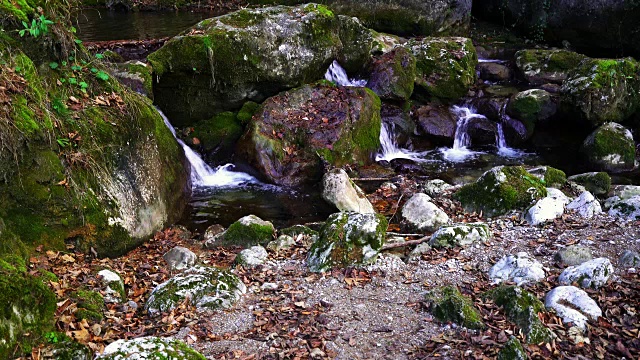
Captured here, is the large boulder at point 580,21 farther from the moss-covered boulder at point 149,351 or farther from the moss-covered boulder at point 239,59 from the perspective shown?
the moss-covered boulder at point 149,351

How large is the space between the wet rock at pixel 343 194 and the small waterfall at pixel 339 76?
4.39 m

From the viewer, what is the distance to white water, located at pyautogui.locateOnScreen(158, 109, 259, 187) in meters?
10.1

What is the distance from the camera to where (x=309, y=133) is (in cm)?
1066

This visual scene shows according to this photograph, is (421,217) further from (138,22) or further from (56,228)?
(138,22)

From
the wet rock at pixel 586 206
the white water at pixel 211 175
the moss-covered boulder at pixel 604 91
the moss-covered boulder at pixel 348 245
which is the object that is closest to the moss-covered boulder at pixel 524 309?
the moss-covered boulder at pixel 348 245

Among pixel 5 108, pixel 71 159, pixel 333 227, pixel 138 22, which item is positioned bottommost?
pixel 333 227

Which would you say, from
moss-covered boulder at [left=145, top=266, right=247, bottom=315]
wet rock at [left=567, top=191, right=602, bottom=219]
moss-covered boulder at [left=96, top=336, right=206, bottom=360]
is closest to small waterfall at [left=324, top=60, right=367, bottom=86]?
wet rock at [left=567, top=191, right=602, bottom=219]

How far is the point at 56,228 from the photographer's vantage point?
603 centimetres

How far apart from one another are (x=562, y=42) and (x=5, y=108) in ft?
59.9

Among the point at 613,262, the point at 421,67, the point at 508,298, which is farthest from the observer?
the point at 421,67

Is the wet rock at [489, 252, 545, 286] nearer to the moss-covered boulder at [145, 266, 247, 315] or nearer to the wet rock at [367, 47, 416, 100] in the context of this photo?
the moss-covered boulder at [145, 266, 247, 315]

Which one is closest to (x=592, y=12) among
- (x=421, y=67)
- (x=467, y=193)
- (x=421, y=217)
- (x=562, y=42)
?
(x=562, y=42)

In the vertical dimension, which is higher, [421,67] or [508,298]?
[421,67]

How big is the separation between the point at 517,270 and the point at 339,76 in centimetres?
866
